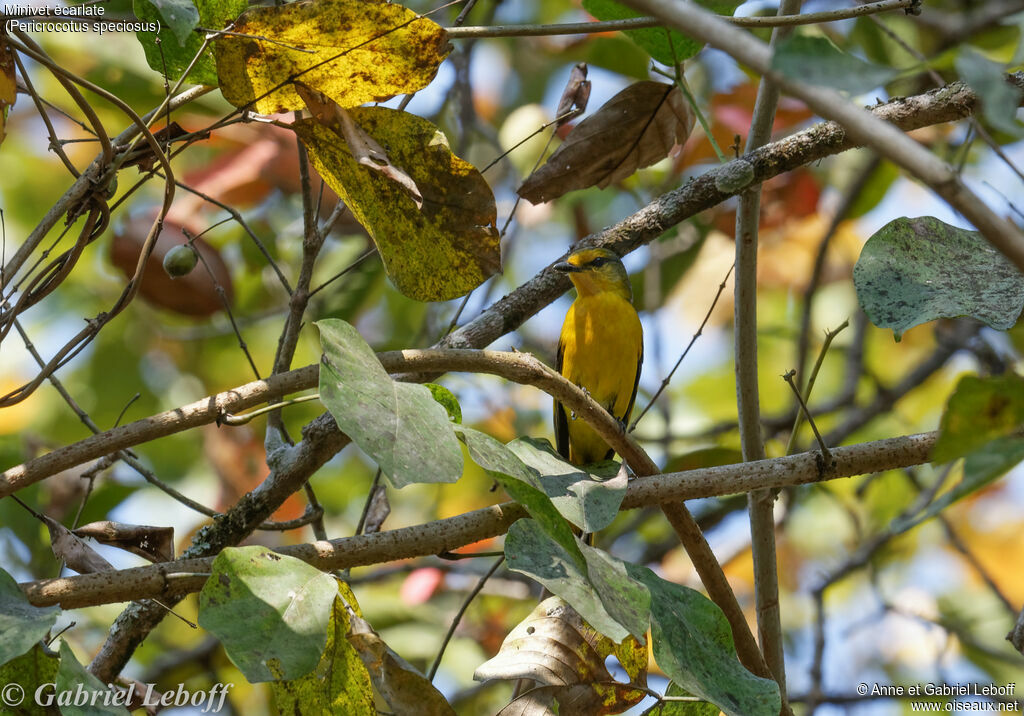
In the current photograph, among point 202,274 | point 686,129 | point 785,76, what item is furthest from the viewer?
point 202,274

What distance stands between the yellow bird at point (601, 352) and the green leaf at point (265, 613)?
3090 millimetres

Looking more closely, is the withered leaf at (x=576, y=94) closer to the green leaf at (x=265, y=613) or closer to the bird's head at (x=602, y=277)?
the bird's head at (x=602, y=277)

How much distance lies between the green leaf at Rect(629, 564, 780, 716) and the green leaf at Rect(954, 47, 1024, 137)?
1021 millimetres

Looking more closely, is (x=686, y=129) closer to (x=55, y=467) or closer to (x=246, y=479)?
(x=55, y=467)

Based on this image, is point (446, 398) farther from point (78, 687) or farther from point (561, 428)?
point (561, 428)

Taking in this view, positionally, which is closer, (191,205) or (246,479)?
(191,205)

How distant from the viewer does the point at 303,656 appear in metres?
1.41

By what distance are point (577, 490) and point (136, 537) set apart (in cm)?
97

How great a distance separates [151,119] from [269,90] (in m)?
0.24

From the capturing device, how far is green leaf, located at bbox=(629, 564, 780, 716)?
5.33 ft

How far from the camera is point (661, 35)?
2266 mm

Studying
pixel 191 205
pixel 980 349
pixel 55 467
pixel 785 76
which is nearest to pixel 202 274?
pixel 191 205

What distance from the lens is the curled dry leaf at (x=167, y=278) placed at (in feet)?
11.1

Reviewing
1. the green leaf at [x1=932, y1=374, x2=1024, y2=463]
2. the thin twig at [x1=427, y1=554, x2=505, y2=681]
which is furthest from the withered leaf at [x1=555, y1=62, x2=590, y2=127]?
the green leaf at [x1=932, y1=374, x2=1024, y2=463]
